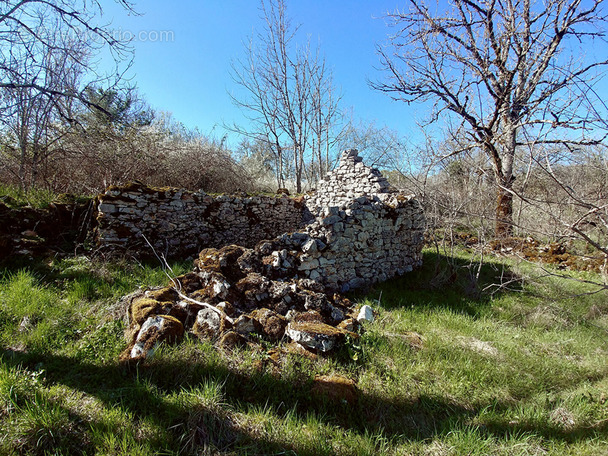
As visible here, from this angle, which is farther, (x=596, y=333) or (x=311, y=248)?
(x=311, y=248)

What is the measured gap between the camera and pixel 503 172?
9.41 m

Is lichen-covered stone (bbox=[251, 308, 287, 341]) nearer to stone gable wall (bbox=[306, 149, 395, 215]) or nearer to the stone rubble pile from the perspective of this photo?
the stone rubble pile

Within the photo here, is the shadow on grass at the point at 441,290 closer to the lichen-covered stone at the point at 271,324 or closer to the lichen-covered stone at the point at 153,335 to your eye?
the lichen-covered stone at the point at 271,324

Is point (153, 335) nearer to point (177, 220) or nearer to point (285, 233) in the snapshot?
point (285, 233)

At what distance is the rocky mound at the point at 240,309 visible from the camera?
296 cm

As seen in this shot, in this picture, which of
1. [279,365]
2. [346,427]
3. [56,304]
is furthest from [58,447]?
[56,304]

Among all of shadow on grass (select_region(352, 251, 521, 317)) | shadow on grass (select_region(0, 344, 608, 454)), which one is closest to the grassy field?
shadow on grass (select_region(0, 344, 608, 454))

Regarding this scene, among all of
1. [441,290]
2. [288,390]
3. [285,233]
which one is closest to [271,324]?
[288,390]

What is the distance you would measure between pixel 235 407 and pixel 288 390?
0.50 meters

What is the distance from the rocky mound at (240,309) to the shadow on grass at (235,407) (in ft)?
1.03

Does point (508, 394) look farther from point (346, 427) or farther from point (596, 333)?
point (596, 333)

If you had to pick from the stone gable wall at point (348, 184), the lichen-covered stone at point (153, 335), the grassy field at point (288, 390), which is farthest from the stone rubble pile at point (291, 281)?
the stone gable wall at point (348, 184)

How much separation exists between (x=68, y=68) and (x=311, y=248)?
10.1m

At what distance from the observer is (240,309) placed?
3738 millimetres
